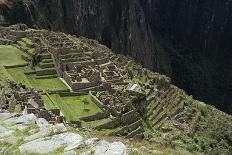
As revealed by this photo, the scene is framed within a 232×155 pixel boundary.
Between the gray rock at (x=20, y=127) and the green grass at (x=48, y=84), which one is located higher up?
the gray rock at (x=20, y=127)

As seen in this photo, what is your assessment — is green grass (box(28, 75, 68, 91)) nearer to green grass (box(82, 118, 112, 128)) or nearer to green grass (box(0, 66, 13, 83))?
green grass (box(0, 66, 13, 83))

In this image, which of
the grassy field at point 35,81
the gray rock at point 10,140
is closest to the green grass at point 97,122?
the grassy field at point 35,81

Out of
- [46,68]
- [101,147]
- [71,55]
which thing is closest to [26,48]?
[71,55]

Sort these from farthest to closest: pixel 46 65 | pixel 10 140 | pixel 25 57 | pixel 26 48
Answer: pixel 26 48 < pixel 25 57 < pixel 46 65 < pixel 10 140

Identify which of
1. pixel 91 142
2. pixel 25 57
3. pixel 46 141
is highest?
pixel 91 142

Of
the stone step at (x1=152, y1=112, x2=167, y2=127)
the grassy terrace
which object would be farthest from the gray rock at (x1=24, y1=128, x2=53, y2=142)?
the stone step at (x1=152, y1=112, x2=167, y2=127)

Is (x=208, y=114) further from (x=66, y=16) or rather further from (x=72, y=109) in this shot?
(x=66, y=16)

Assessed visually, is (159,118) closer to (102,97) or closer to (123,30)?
(102,97)

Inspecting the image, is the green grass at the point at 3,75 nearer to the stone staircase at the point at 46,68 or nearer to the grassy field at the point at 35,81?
the grassy field at the point at 35,81

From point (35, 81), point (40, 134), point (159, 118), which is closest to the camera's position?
point (40, 134)
